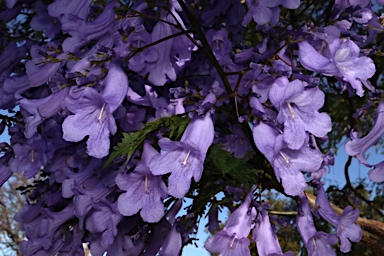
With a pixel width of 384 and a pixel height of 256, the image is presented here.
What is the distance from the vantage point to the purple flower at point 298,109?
1963 millimetres

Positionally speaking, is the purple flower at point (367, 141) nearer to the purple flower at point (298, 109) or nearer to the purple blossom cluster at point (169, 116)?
the purple blossom cluster at point (169, 116)

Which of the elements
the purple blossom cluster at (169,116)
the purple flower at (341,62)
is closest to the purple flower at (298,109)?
the purple blossom cluster at (169,116)

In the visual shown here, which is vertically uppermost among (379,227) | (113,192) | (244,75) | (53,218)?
(244,75)

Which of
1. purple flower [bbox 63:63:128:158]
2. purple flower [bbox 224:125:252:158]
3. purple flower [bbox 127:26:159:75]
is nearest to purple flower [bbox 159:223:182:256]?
purple flower [bbox 224:125:252:158]

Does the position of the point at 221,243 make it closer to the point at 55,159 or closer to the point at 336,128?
the point at 55,159

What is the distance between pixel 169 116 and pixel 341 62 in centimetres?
72

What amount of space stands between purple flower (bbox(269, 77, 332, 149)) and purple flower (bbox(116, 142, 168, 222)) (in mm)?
526

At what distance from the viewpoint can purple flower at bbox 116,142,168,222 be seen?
2.18m

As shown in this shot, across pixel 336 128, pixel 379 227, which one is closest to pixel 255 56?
pixel 379 227

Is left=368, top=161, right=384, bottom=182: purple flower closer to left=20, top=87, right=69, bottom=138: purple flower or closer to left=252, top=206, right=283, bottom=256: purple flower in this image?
left=252, top=206, right=283, bottom=256: purple flower

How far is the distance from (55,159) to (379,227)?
5.92ft

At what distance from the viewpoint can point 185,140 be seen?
1.97m

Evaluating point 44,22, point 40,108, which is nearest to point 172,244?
point 40,108

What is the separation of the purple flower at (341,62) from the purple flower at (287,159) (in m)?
0.32
